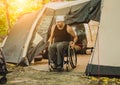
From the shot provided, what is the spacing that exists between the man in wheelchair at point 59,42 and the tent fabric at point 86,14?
0.25 metres

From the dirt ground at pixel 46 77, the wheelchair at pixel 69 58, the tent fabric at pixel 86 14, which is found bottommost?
the dirt ground at pixel 46 77

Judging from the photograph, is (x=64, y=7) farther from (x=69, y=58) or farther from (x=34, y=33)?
(x=69, y=58)

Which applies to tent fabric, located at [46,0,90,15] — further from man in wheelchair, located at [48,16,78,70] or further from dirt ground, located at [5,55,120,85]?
dirt ground, located at [5,55,120,85]

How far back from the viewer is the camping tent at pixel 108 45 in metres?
8.70

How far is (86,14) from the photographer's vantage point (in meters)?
9.55

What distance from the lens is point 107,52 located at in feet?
28.7

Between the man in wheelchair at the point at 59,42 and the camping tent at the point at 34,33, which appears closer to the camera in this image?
the man in wheelchair at the point at 59,42

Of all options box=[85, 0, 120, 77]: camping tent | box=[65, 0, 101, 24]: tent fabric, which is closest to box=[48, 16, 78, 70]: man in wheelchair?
box=[65, 0, 101, 24]: tent fabric


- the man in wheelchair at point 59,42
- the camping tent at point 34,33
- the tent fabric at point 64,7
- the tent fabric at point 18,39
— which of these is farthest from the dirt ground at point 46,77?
the tent fabric at point 64,7

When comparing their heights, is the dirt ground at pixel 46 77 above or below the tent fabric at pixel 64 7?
below

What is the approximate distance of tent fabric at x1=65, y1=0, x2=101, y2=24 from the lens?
9281 millimetres

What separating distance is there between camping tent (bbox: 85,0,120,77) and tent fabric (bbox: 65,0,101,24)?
371 millimetres

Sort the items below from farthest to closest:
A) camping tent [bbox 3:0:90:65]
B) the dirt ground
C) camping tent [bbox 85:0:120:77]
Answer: camping tent [bbox 3:0:90:65] → camping tent [bbox 85:0:120:77] → the dirt ground

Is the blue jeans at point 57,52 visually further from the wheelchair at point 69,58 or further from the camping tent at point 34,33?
the camping tent at point 34,33
